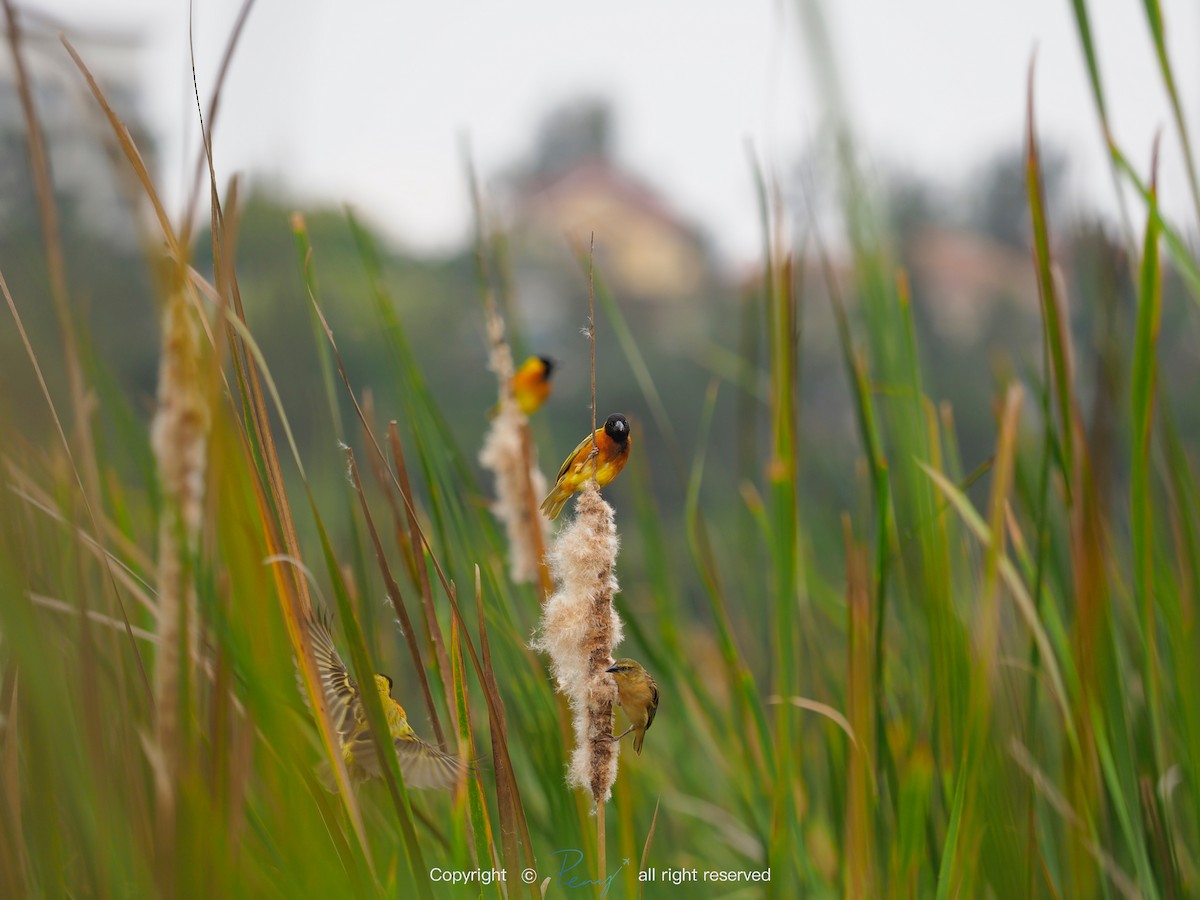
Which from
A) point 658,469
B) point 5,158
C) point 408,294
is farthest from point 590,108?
point 5,158

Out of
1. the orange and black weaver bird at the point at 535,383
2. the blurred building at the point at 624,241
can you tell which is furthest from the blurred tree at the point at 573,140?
the orange and black weaver bird at the point at 535,383

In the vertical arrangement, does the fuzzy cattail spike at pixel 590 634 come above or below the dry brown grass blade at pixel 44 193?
below

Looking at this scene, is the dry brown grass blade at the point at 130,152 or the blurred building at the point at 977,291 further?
the blurred building at the point at 977,291


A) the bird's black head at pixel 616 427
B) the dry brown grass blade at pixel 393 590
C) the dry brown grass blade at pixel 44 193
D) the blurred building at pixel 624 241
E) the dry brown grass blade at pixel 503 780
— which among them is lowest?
the dry brown grass blade at pixel 503 780

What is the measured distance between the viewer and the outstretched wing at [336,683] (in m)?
0.60

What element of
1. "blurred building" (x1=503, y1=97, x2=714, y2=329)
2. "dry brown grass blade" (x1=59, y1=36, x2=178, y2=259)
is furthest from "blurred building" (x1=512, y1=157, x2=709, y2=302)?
"dry brown grass blade" (x1=59, y1=36, x2=178, y2=259)

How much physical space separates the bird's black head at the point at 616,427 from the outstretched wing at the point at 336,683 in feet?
0.83

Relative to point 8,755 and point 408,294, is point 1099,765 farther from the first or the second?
point 408,294

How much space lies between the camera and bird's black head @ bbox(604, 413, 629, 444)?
1.89 feet

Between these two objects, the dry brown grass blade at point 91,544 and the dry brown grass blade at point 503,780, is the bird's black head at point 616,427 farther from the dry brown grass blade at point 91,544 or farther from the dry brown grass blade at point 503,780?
the dry brown grass blade at point 91,544

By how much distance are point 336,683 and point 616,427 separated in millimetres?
291

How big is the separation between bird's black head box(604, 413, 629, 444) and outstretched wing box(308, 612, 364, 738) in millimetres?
252

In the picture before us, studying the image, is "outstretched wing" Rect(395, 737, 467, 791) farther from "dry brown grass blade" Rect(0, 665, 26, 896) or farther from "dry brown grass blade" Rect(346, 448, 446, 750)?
"dry brown grass blade" Rect(0, 665, 26, 896)

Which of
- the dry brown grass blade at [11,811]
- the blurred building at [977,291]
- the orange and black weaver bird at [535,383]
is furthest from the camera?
the blurred building at [977,291]
